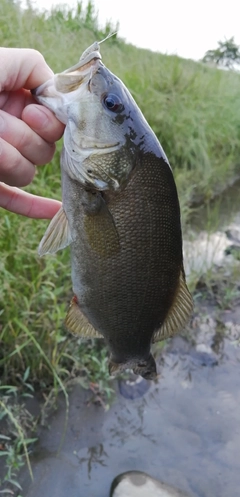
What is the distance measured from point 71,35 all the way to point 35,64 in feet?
13.9

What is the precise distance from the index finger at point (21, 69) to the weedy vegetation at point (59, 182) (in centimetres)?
112

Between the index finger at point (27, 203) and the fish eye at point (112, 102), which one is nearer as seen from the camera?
the fish eye at point (112, 102)

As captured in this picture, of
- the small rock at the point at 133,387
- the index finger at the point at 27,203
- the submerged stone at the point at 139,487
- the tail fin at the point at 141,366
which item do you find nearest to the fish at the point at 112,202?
the tail fin at the point at 141,366

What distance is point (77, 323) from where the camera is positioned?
1574mm

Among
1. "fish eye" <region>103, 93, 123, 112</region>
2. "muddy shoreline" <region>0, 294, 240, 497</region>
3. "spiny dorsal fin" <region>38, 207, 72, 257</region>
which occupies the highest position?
"fish eye" <region>103, 93, 123, 112</region>

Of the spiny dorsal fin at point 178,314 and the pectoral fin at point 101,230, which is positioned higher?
the pectoral fin at point 101,230

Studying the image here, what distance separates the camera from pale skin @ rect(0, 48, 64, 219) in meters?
1.35

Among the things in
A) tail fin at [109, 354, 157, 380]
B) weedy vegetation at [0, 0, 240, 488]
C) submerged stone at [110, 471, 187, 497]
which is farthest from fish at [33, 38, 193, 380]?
submerged stone at [110, 471, 187, 497]

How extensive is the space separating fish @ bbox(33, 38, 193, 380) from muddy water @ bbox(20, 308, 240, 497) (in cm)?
138

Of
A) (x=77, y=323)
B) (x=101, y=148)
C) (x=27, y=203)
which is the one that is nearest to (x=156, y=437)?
(x=77, y=323)

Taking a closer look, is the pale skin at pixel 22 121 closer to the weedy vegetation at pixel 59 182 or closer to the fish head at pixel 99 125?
the fish head at pixel 99 125

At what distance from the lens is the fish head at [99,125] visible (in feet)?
4.18

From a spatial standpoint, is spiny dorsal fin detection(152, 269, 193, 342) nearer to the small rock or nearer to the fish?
the fish

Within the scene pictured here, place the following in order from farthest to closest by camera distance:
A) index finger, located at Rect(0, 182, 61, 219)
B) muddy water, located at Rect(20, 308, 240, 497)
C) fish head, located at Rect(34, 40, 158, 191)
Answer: muddy water, located at Rect(20, 308, 240, 497) < index finger, located at Rect(0, 182, 61, 219) < fish head, located at Rect(34, 40, 158, 191)
